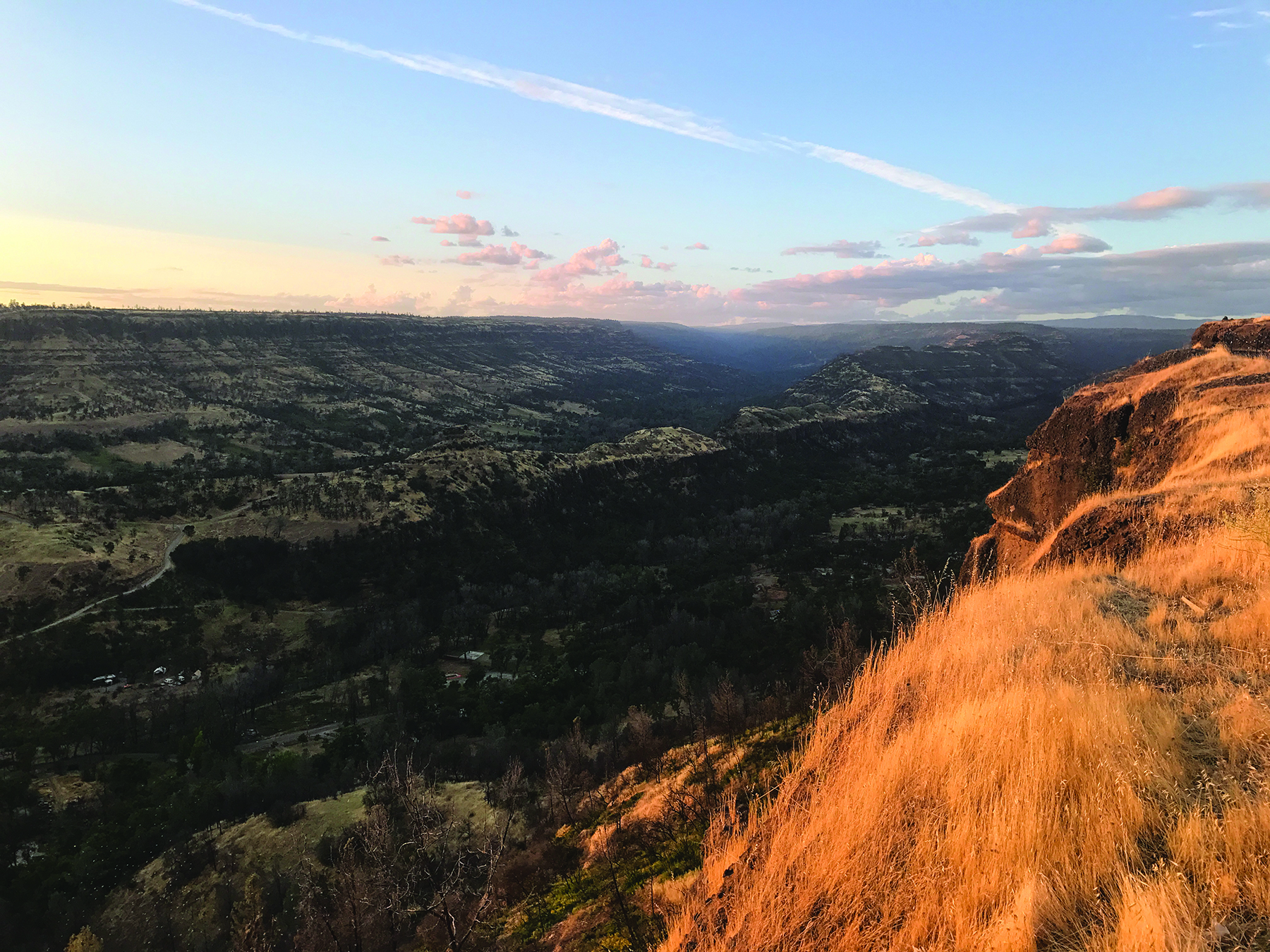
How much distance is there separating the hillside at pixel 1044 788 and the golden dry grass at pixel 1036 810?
14mm

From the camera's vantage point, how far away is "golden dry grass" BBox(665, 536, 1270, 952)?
2.86 metres

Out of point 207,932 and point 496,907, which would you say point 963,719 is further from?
point 207,932

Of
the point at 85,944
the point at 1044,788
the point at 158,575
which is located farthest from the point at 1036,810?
the point at 158,575

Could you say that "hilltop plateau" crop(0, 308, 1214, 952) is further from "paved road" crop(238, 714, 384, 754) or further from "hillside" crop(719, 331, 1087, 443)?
"hillside" crop(719, 331, 1087, 443)

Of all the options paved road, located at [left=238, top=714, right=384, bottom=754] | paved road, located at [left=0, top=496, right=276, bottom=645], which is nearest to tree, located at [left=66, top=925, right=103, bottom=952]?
paved road, located at [left=238, top=714, right=384, bottom=754]

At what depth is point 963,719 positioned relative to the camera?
4547 millimetres

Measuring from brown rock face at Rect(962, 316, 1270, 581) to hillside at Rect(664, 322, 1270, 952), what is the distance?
4.34ft

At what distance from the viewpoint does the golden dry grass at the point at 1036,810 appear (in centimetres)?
286

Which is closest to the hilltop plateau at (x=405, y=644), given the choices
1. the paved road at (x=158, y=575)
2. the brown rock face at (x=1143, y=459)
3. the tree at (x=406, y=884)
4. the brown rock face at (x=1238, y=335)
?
the tree at (x=406, y=884)

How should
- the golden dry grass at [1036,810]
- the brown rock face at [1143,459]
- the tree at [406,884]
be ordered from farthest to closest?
the tree at [406,884] < the brown rock face at [1143,459] < the golden dry grass at [1036,810]

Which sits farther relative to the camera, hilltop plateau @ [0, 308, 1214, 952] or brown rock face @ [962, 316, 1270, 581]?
hilltop plateau @ [0, 308, 1214, 952]

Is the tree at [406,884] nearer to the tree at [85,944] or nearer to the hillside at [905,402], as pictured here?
the tree at [85,944]

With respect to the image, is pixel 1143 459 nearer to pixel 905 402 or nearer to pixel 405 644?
pixel 405 644

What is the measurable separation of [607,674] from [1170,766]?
42.7 metres
